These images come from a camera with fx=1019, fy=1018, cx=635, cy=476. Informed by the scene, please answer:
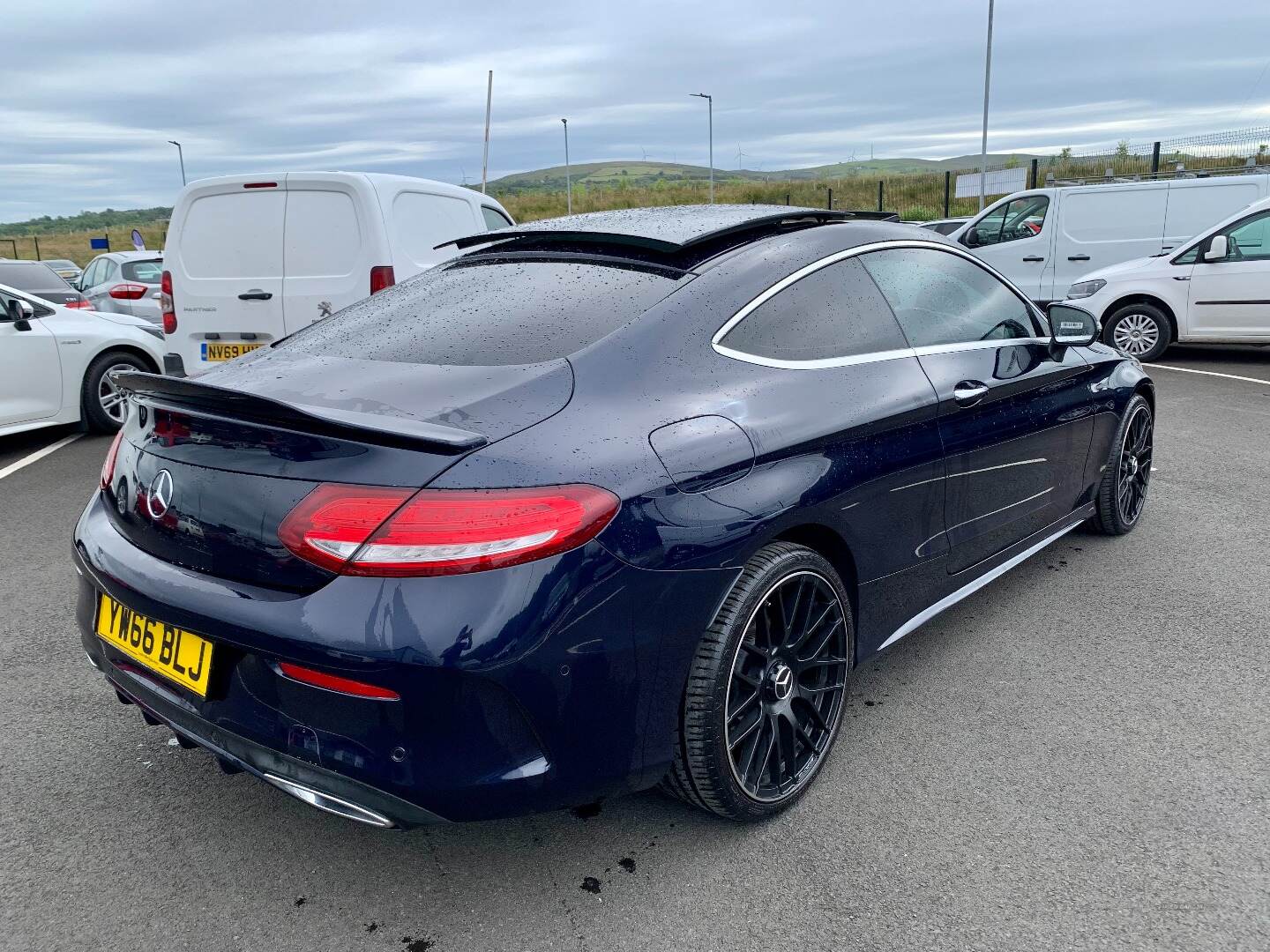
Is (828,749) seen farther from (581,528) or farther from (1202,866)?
(581,528)

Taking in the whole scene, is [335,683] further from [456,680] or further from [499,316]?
[499,316]

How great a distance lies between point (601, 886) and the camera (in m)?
2.45

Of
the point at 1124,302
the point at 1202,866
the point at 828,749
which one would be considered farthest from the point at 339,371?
the point at 1124,302

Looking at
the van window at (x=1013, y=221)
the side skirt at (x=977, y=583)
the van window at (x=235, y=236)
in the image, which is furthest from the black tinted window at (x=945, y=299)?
the van window at (x=1013, y=221)

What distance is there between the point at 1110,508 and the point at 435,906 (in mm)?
3709

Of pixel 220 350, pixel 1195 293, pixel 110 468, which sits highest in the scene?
pixel 110 468

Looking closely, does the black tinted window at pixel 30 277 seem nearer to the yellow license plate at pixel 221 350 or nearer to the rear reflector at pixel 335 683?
the yellow license plate at pixel 221 350

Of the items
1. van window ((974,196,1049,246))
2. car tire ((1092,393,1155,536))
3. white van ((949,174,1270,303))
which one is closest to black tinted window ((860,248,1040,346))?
car tire ((1092,393,1155,536))

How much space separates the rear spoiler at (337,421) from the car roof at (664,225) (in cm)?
107

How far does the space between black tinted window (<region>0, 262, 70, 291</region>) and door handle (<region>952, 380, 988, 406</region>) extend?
11.6m

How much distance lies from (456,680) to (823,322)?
1.59 m

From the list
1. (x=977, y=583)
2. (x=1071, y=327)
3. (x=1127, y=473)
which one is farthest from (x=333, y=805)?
(x=1127, y=473)

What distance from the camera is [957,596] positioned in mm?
3537

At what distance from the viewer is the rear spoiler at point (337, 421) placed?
211 cm
